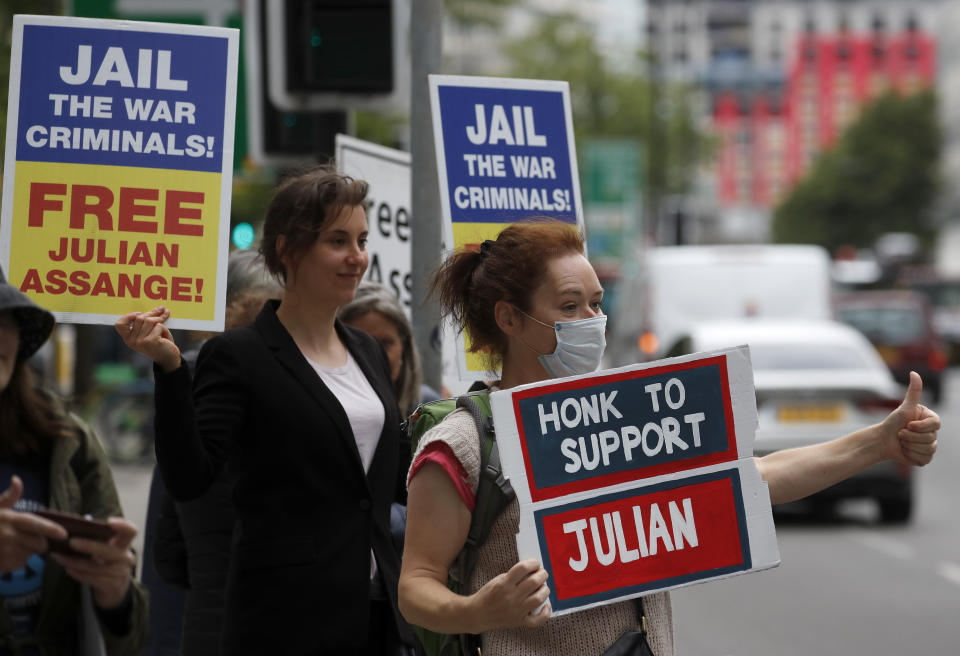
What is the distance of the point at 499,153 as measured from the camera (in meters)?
4.83

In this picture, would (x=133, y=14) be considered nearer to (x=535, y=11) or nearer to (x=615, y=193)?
(x=615, y=193)

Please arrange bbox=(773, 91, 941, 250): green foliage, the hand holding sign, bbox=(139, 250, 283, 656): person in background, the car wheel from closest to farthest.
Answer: the hand holding sign, bbox=(139, 250, 283, 656): person in background, the car wheel, bbox=(773, 91, 941, 250): green foliage

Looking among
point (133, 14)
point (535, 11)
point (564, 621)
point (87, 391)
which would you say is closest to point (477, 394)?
point (564, 621)

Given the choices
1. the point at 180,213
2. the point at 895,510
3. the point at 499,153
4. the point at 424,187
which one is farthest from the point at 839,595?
the point at 180,213

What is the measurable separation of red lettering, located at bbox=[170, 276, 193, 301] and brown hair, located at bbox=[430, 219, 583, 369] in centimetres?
73

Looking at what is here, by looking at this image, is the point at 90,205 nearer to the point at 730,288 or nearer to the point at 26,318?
the point at 26,318

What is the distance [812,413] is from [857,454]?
10226 millimetres

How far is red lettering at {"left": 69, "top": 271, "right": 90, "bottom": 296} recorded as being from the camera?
12.1 ft

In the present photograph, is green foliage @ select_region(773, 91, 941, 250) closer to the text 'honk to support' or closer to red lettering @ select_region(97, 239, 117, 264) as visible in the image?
red lettering @ select_region(97, 239, 117, 264)

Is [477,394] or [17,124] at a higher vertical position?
[17,124]

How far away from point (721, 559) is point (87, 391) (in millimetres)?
12427

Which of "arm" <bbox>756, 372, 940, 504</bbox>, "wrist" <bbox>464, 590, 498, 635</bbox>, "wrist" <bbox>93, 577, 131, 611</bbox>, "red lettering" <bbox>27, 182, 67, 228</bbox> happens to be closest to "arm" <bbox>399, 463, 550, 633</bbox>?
"wrist" <bbox>464, 590, 498, 635</bbox>

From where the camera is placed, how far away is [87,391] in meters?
14.9

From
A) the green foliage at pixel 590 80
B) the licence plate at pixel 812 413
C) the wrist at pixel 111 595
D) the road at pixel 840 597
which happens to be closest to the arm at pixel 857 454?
the wrist at pixel 111 595
